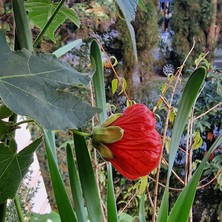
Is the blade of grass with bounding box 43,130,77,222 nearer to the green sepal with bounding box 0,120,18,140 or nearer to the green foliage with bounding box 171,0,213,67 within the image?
the green sepal with bounding box 0,120,18,140

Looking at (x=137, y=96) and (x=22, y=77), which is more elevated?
(x=22, y=77)

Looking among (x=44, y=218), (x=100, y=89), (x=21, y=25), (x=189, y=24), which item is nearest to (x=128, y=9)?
(x=21, y=25)

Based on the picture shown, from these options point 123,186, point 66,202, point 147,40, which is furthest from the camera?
point 147,40

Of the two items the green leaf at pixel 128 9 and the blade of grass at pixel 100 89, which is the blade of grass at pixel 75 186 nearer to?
the blade of grass at pixel 100 89

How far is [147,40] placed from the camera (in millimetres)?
2355

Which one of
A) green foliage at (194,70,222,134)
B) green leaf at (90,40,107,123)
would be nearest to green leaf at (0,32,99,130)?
green leaf at (90,40,107,123)

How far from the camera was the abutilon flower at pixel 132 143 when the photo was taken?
0.88 ft

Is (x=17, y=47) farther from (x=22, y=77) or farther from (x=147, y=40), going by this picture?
(x=147, y=40)

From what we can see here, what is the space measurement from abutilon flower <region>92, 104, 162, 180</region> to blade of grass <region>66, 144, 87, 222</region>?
8 centimetres

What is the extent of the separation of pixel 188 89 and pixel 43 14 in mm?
137

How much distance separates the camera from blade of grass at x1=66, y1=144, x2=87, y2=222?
369mm

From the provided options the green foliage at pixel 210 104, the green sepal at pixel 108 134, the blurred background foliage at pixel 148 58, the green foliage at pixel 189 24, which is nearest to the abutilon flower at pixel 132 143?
the green sepal at pixel 108 134

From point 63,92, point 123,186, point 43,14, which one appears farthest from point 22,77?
point 123,186

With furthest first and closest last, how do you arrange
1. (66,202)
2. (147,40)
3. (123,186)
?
1. (147,40)
2. (123,186)
3. (66,202)
